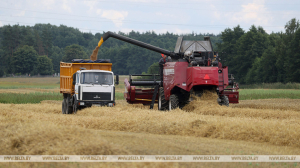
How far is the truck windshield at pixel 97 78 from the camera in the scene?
19.8 metres

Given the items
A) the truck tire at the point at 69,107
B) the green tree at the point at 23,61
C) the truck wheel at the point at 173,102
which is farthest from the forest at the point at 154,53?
the truck tire at the point at 69,107

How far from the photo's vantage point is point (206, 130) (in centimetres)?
1212

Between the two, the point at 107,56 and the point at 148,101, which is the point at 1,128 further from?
the point at 107,56

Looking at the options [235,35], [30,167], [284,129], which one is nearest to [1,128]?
[30,167]

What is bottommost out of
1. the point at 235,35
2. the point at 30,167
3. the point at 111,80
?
the point at 30,167

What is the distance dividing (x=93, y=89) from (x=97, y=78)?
70 cm

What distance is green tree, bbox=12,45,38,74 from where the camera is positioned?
12825cm

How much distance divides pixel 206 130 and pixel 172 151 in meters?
3.53

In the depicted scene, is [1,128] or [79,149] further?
[1,128]

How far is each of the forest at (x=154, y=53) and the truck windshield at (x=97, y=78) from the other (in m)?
4.03

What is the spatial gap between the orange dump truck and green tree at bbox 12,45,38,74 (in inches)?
4470

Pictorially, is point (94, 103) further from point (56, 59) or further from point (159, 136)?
point (56, 59)

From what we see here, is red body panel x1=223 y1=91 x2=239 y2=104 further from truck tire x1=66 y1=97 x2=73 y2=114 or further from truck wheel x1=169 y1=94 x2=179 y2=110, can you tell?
truck tire x1=66 y1=97 x2=73 y2=114

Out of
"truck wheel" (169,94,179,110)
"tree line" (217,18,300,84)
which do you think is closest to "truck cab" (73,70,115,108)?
"truck wheel" (169,94,179,110)
